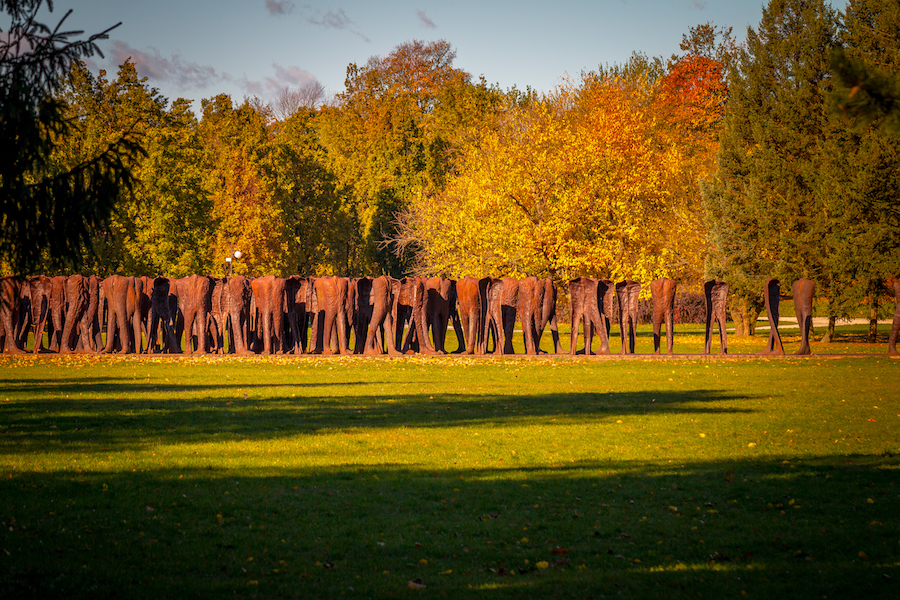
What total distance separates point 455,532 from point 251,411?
6.29 meters

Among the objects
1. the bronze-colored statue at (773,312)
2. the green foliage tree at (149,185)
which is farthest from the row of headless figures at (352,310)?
the green foliage tree at (149,185)

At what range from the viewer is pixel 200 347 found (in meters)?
23.5

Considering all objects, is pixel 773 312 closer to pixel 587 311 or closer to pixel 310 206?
pixel 587 311

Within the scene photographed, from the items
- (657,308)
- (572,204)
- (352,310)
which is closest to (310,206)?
(572,204)

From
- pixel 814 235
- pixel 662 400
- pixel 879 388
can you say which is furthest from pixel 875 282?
pixel 662 400

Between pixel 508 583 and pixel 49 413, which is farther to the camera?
pixel 49 413

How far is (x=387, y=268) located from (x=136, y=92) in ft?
70.6

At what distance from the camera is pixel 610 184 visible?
34.2m

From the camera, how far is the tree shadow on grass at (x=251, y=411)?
9.75 m

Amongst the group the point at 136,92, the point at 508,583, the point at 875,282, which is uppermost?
the point at 136,92

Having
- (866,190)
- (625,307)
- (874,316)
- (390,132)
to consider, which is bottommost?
(874,316)

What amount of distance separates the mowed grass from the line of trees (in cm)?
997

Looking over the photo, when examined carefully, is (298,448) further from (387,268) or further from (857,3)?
(387,268)

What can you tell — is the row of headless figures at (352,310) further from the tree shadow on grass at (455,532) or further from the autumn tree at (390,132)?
the autumn tree at (390,132)
